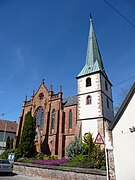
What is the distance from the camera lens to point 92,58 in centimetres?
2967

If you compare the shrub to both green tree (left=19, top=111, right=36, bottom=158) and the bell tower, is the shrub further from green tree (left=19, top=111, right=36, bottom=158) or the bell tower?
green tree (left=19, top=111, right=36, bottom=158)

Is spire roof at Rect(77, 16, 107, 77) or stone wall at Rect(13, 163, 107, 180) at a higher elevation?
spire roof at Rect(77, 16, 107, 77)

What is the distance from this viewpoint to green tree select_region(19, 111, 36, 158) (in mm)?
24812

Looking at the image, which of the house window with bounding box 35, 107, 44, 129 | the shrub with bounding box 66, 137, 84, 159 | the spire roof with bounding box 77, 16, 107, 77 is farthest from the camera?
the house window with bounding box 35, 107, 44, 129

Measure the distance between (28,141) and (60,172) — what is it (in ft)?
44.0

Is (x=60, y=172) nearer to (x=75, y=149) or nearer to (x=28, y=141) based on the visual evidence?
(x=75, y=149)

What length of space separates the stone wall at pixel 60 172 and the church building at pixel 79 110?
8388 mm

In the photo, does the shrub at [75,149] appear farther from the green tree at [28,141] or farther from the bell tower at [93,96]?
the green tree at [28,141]

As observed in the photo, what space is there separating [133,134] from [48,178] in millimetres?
8837

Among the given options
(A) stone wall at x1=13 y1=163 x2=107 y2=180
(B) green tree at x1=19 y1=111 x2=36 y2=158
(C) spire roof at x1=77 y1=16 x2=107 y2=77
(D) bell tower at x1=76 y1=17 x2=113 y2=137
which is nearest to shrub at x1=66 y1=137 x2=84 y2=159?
(D) bell tower at x1=76 y1=17 x2=113 y2=137

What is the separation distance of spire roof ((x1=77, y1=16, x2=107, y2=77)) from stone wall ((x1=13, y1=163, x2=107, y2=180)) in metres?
17.1

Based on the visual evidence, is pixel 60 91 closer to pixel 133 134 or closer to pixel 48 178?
pixel 48 178

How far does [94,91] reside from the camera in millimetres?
25266

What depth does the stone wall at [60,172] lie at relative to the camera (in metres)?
11.1
